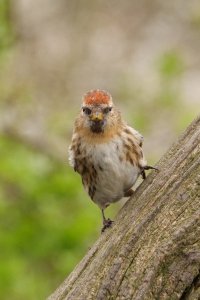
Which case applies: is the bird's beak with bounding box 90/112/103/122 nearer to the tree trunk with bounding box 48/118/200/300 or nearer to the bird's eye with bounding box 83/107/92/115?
the bird's eye with bounding box 83/107/92/115

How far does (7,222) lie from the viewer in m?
8.10

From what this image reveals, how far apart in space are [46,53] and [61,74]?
1668mm

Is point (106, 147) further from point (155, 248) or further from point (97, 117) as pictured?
point (155, 248)

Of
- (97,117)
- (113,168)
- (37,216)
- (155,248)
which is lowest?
(155,248)

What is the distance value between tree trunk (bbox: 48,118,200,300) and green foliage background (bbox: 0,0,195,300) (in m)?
4.04

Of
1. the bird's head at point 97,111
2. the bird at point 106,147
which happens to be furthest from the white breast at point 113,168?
the bird's head at point 97,111

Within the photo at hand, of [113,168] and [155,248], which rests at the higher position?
[113,168]

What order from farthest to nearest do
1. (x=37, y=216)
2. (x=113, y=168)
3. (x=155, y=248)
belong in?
1. (x=37, y=216)
2. (x=113, y=168)
3. (x=155, y=248)

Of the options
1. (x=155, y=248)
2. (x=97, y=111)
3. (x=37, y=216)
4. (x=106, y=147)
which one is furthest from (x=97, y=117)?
(x=37, y=216)

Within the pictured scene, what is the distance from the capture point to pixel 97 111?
516 centimetres

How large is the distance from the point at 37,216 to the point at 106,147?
300 cm

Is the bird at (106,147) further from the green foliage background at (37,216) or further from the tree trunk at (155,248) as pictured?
the green foliage background at (37,216)

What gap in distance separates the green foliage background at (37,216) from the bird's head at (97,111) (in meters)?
2.39

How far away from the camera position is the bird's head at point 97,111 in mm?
5145
